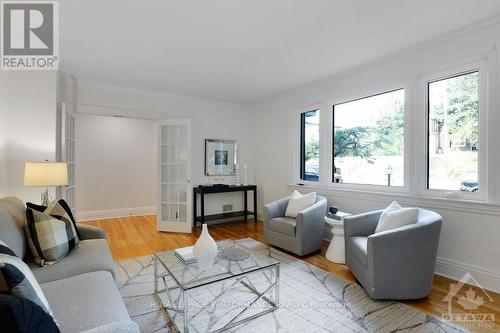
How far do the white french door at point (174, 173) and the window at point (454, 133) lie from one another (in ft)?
11.7

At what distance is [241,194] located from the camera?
5.55 meters

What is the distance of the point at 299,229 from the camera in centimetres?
315

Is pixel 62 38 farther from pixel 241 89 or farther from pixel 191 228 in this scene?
pixel 191 228

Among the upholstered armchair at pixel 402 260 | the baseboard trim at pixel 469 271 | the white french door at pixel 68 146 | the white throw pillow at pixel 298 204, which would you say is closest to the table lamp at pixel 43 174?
the white french door at pixel 68 146

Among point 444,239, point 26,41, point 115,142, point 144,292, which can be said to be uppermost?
point 26,41

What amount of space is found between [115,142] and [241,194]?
306cm

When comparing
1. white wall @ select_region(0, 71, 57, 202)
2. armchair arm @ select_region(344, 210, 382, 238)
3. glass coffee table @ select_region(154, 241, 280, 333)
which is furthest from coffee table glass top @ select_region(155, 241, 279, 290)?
white wall @ select_region(0, 71, 57, 202)

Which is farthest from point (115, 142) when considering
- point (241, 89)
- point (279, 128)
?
point (279, 128)

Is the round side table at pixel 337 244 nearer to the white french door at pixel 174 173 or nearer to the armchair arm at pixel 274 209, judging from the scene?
the armchair arm at pixel 274 209

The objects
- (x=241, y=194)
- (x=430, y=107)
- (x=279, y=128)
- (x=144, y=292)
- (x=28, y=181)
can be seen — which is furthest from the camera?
(x=241, y=194)

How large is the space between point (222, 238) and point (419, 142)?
9.97 feet

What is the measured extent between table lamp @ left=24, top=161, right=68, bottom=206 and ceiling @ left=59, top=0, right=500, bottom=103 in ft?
4.38

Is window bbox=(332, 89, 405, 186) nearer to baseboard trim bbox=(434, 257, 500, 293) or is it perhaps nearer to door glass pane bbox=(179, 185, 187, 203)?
baseboard trim bbox=(434, 257, 500, 293)

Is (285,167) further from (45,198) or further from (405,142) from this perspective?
(45,198)
